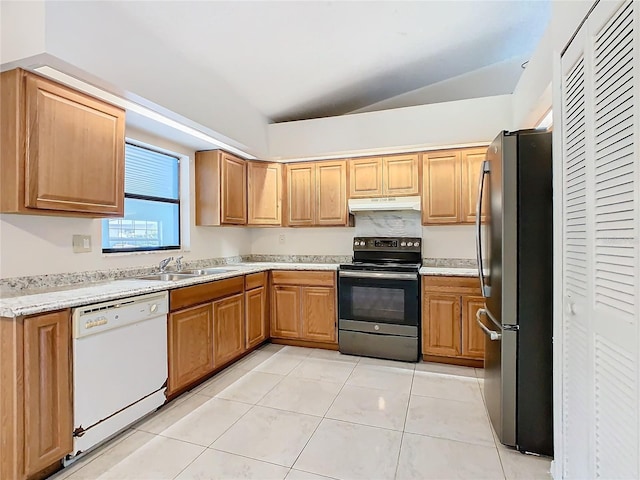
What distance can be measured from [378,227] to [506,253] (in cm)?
215

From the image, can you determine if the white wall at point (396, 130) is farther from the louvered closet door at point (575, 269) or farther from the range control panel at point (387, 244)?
the louvered closet door at point (575, 269)

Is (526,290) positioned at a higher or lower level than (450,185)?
lower

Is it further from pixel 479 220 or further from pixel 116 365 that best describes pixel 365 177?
pixel 116 365

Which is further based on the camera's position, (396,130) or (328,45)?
(396,130)

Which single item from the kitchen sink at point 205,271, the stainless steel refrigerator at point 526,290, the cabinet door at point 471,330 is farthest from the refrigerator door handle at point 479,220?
the kitchen sink at point 205,271

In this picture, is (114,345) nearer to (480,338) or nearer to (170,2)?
(170,2)

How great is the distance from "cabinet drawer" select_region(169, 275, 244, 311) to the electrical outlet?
0.72 meters

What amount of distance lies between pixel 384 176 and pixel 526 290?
2131mm

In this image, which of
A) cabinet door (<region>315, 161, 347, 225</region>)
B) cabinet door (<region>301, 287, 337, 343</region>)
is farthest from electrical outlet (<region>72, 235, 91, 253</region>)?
cabinet door (<region>315, 161, 347, 225</region>)

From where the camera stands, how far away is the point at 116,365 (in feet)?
6.48

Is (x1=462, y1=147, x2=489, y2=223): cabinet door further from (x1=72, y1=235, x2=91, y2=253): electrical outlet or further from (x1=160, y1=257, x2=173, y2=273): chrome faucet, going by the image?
(x1=72, y1=235, x2=91, y2=253): electrical outlet

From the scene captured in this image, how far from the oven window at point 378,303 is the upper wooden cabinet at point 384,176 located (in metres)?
1.05

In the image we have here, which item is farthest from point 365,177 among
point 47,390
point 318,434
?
point 47,390

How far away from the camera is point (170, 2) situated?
204 cm
